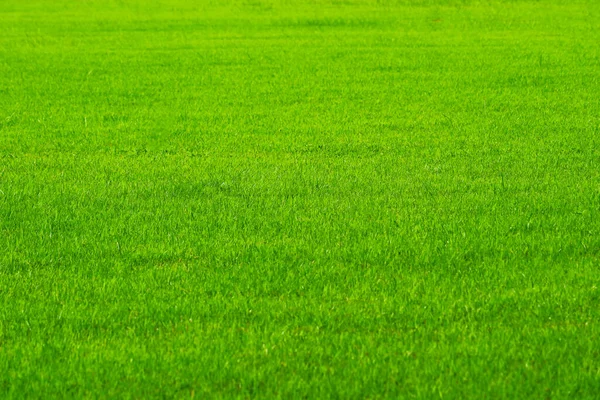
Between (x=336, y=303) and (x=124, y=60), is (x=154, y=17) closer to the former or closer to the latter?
(x=124, y=60)

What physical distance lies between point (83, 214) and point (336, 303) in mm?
2735

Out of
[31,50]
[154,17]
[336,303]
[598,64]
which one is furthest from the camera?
[154,17]

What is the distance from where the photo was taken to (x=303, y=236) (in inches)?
259

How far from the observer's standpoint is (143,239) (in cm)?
656

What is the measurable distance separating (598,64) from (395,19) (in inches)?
322

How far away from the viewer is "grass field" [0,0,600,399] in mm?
4590

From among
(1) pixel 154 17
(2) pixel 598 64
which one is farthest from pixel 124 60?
(2) pixel 598 64

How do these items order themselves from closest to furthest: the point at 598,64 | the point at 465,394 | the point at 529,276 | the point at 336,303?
the point at 465,394, the point at 336,303, the point at 529,276, the point at 598,64

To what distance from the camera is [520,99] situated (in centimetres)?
1286

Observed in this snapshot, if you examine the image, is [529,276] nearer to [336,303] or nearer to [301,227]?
[336,303]

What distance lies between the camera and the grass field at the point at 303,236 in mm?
4590

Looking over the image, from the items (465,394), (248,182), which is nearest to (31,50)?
(248,182)

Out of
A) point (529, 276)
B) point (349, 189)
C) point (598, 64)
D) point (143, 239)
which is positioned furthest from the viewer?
point (598, 64)

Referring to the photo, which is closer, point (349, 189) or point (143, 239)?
point (143, 239)
